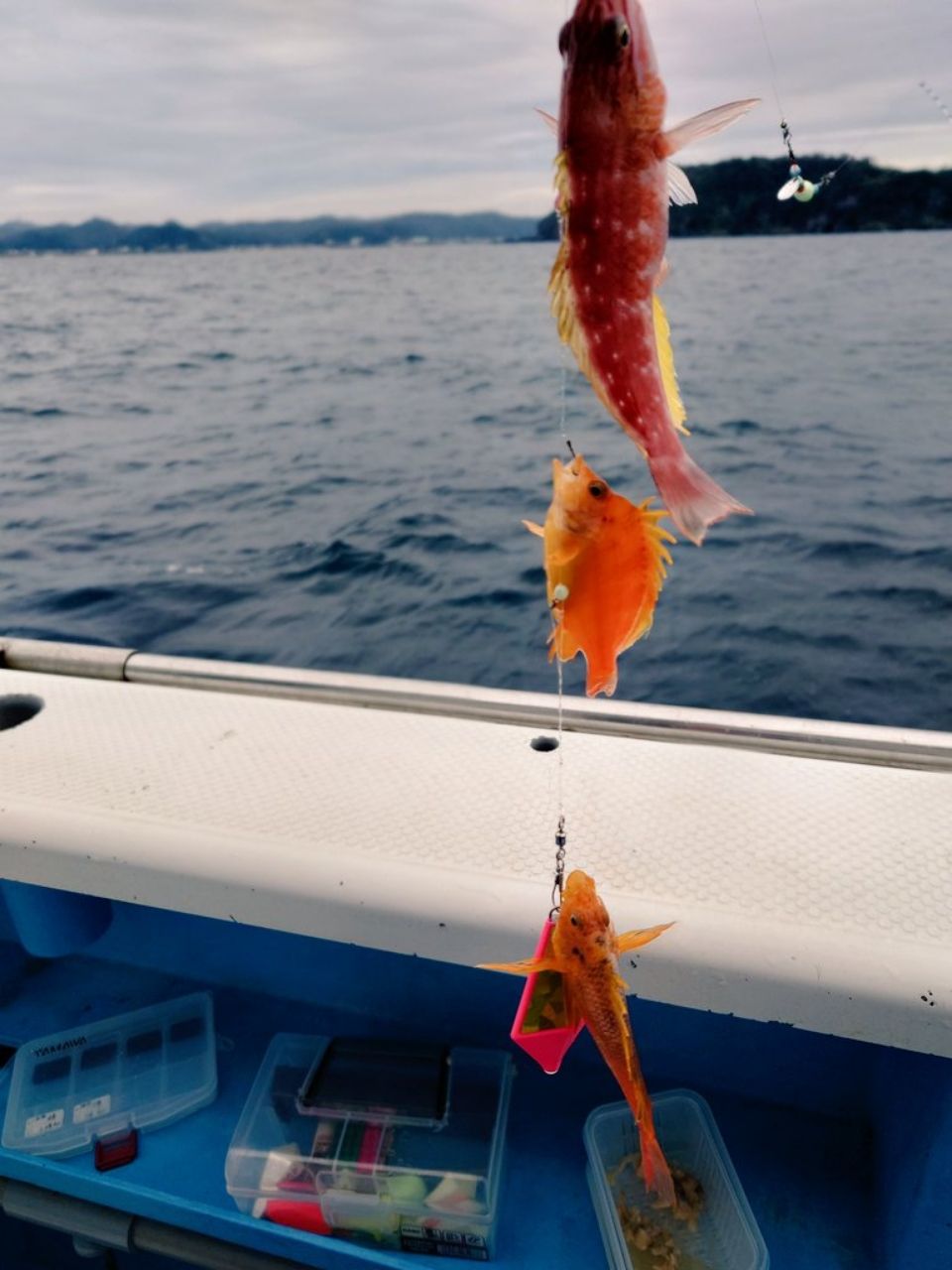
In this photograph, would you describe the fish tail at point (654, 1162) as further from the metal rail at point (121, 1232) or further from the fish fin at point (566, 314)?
the fish fin at point (566, 314)

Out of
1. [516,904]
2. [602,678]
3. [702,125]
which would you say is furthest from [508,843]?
[702,125]

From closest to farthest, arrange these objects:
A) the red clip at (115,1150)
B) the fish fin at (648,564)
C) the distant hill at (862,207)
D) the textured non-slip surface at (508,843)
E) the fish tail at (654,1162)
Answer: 1. the fish fin at (648,564)
2. the fish tail at (654,1162)
3. the textured non-slip surface at (508,843)
4. the red clip at (115,1150)
5. the distant hill at (862,207)

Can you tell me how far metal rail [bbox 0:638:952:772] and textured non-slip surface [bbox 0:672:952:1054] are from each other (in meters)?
0.12

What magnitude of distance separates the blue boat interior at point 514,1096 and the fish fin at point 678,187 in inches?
52.3

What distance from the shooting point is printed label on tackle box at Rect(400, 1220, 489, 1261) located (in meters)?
2.07

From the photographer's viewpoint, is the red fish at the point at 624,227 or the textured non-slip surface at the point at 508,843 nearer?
the red fish at the point at 624,227

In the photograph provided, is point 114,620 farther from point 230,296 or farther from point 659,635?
point 230,296

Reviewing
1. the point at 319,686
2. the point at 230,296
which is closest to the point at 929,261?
the point at 230,296

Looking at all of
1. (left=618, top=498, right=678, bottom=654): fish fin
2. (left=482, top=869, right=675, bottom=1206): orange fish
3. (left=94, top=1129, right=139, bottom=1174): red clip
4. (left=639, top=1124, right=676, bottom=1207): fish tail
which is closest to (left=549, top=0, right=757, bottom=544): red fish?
(left=618, top=498, right=678, bottom=654): fish fin

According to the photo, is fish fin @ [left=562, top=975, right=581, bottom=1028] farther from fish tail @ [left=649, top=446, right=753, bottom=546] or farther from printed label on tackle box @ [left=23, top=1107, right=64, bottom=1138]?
printed label on tackle box @ [left=23, top=1107, right=64, bottom=1138]

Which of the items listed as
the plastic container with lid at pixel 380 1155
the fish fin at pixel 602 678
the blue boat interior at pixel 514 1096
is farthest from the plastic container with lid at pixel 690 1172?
the fish fin at pixel 602 678

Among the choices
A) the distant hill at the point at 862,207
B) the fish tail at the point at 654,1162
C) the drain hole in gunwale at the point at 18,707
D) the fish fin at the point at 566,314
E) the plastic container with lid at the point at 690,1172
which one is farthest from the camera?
the distant hill at the point at 862,207

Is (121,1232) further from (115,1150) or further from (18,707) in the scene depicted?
(18,707)

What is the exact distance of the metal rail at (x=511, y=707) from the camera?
2.45 meters
